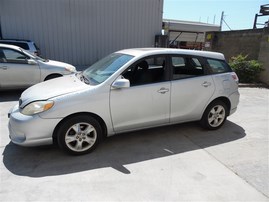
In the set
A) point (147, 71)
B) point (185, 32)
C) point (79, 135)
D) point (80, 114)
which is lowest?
point (79, 135)

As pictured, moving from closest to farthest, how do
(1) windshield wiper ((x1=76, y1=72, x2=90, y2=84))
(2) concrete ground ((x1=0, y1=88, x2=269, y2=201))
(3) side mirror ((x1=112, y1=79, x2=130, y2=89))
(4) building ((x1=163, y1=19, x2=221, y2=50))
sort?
(2) concrete ground ((x1=0, y1=88, x2=269, y2=201)) → (3) side mirror ((x1=112, y1=79, x2=130, y2=89)) → (1) windshield wiper ((x1=76, y1=72, x2=90, y2=84)) → (4) building ((x1=163, y1=19, x2=221, y2=50))

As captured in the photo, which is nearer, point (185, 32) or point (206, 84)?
point (206, 84)

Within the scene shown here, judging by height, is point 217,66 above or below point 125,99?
above

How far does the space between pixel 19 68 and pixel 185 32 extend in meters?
23.2

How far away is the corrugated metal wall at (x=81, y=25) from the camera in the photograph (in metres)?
11.1

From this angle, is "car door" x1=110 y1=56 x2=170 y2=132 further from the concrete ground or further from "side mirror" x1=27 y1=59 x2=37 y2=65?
"side mirror" x1=27 y1=59 x2=37 y2=65

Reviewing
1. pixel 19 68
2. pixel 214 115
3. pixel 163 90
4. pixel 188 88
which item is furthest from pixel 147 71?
pixel 19 68

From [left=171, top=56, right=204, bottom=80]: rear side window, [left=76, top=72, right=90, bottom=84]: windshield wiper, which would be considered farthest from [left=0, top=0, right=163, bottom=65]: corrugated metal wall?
[left=171, top=56, right=204, bottom=80]: rear side window

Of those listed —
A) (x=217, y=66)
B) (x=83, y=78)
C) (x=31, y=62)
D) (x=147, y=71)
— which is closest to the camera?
(x=83, y=78)

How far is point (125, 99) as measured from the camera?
3.33 metres

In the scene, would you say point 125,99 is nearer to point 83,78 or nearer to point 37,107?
point 83,78

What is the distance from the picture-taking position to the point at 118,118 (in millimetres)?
3371

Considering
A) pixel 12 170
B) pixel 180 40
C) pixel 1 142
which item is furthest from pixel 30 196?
pixel 180 40

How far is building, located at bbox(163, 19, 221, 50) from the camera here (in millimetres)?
23531
